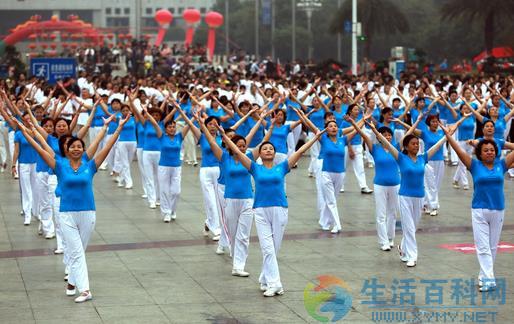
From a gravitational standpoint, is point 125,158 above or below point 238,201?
below

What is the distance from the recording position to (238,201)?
1477 centimetres

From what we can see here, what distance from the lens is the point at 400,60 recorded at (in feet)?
157

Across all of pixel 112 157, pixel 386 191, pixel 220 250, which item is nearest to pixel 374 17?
pixel 112 157

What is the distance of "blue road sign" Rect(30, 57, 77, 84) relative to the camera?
37.9 meters

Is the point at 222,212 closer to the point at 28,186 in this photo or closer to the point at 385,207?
the point at 385,207

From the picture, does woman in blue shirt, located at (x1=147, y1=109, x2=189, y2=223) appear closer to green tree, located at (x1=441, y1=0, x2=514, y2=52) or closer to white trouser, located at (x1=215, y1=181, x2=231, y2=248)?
white trouser, located at (x1=215, y1=181, x2=231, y2=248)

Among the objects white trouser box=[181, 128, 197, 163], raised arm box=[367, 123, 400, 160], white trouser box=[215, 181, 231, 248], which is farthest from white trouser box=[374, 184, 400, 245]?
white trouser box=[181, 128, 197, 163]

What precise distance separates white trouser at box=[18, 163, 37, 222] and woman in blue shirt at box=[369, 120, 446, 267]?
6.41 meters

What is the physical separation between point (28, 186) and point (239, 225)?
224 inches

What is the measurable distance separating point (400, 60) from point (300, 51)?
3454cm

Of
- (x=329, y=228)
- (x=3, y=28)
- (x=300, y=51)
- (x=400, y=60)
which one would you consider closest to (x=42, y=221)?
(x=329, y=228)

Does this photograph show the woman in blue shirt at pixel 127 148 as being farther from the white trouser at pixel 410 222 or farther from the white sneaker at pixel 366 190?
the white trouser at pixel 410 222

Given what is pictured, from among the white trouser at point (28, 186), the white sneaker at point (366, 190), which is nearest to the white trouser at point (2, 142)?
the white trouser at point (28, 186)

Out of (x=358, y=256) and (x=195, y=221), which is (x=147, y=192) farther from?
(x=358, y=256)
